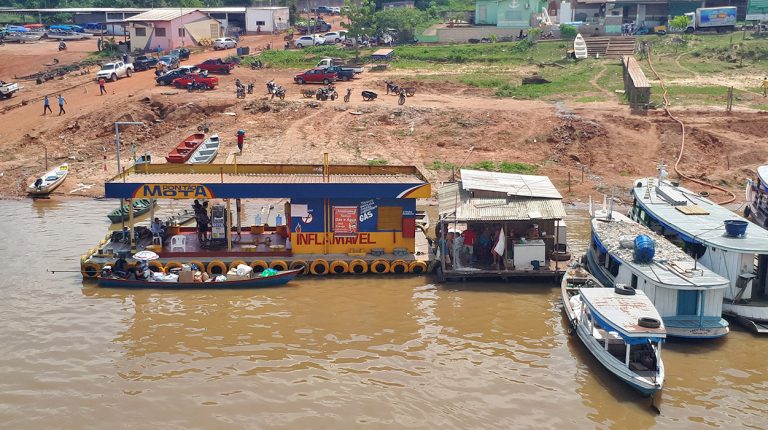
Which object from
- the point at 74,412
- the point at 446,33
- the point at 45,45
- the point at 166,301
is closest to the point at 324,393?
the point at 74,412

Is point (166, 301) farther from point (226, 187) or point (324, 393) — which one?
point (324, 393)

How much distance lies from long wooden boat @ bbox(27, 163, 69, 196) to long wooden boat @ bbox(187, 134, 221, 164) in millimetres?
6438

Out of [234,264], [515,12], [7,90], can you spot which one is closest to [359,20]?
[515,12]

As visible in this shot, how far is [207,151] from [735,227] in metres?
25.8

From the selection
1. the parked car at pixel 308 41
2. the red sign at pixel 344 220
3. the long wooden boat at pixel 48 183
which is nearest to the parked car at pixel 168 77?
the long wooden boat at pixel 48 183

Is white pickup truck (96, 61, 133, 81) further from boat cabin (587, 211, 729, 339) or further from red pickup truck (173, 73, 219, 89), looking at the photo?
boat cabin (587, 211, 729, 339)

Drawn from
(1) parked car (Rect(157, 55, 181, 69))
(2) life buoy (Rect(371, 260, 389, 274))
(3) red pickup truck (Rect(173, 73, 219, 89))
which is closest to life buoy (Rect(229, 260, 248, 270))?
(2) life buoy (Rect(371, 260, 389, 274))

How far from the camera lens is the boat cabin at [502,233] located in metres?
27.3

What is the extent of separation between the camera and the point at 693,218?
88.5ft

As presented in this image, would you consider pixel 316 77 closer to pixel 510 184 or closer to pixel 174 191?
pixel 510 184

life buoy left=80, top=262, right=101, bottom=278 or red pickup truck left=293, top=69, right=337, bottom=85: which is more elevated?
red pickup truck left=293, top=69, right=337, bottom=85

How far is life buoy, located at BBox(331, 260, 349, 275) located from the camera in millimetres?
28172

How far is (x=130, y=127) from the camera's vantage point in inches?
1822

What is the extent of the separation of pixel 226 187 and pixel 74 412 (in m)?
10.3
